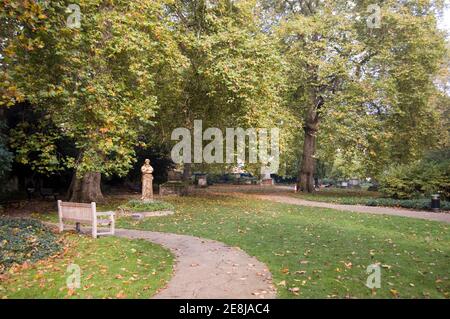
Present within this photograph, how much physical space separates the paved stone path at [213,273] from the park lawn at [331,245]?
327 millimetres

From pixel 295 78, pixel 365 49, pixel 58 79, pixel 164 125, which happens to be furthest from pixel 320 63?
pixel 58 79

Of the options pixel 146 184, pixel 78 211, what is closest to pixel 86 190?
pixel 146 184

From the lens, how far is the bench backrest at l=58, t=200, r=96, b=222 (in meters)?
9.95

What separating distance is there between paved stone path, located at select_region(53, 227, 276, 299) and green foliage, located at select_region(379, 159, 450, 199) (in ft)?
51.7

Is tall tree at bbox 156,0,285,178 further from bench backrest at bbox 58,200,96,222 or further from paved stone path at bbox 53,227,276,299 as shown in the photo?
paved stone path at bbox 53,227,276,299

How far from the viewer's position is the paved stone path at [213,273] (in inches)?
231

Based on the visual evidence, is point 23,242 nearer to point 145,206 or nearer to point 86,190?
point 145,206

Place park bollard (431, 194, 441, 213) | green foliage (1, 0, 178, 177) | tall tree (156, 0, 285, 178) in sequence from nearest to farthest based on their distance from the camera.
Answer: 1. green foliage (1, 0, 178, 177)
2. tall tree (156, 0, 285, 178)
3. park bollard (431, 194, 441, 213)

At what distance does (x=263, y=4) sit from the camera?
29.7 m

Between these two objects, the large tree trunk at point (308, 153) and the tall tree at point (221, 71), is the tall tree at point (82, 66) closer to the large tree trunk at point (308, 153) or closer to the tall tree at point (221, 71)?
the tall tree at point (221, 71)

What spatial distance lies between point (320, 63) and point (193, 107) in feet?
29.8

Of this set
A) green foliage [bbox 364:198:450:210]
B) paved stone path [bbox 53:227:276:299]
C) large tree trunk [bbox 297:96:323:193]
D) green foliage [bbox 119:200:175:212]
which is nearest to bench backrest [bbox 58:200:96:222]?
paved stone path [bbox 53:227:276:299]

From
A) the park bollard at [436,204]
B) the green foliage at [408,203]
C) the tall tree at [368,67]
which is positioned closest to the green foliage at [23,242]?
the green foliage at [408,203]
